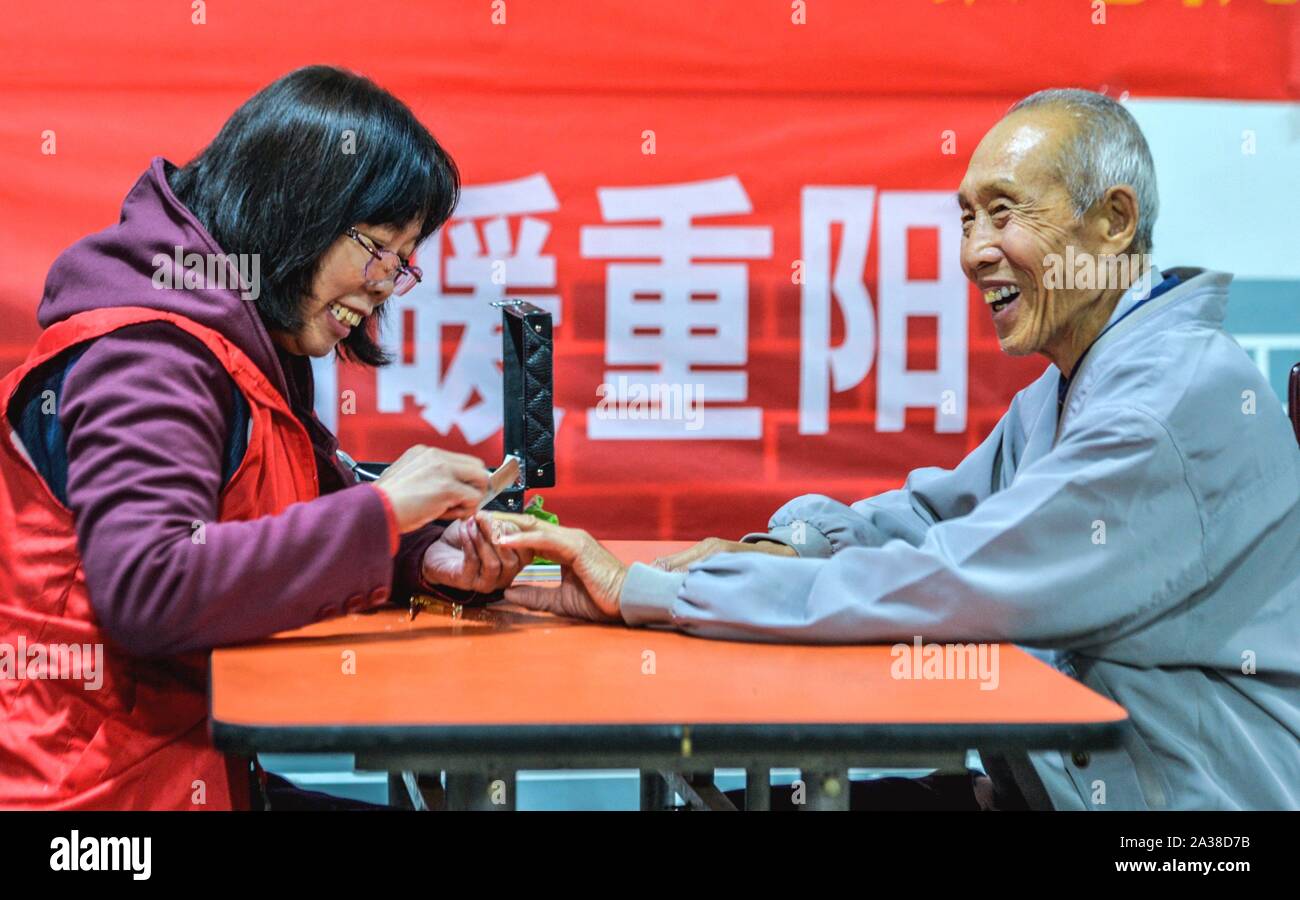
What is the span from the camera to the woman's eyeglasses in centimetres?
197

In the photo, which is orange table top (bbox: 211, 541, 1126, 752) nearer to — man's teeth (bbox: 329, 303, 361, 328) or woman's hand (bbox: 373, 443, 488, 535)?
woman's hand (bbox: 373, 443, 488, 535)

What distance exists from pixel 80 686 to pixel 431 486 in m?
0.46

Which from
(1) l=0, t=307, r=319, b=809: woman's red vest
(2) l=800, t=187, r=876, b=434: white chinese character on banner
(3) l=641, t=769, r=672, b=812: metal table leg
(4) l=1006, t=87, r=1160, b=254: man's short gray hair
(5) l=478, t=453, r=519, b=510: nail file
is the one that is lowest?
(3) l=641, t=769, r=672, b=812: metal table leg

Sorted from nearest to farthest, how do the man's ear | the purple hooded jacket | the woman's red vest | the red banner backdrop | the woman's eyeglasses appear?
the purple hooded jacket → the woman's red vest → the woman's eyeglasses → the man's ear → the red banner backdrop

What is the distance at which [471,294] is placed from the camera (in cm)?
344

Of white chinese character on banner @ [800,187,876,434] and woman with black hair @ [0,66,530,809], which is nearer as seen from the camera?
woman with black hair @ [0,66,530,809]

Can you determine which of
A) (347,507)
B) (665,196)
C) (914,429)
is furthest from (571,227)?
(347,507)

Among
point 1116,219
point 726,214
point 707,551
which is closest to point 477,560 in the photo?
point 707,551

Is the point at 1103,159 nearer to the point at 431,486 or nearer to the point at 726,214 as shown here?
the point at 431,486

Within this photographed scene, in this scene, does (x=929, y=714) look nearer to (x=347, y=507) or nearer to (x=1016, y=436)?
(x=347, y=507)

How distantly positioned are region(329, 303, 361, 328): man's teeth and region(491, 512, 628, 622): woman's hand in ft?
1.28

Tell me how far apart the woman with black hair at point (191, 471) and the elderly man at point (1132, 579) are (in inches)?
11.6

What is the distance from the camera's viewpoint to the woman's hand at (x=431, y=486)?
66.7 inches

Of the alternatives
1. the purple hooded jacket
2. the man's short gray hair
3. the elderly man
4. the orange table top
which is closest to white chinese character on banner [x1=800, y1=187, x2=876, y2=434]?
the man's short gray hair
